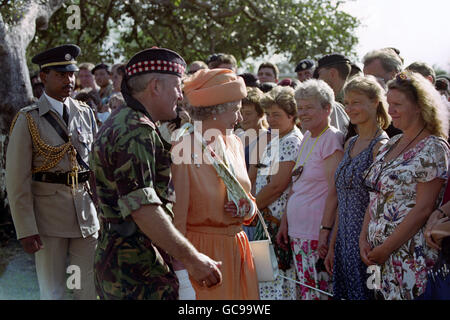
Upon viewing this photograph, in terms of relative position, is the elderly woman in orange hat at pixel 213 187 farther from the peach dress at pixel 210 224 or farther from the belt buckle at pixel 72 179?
the belt buckle at pixel 72 179

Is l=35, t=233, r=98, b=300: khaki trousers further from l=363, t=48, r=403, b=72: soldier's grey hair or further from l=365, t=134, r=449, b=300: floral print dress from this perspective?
l=363, t=48, r=403, b=72: soldier's grey hair

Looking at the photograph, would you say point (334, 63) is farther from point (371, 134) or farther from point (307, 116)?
point (371, 134)

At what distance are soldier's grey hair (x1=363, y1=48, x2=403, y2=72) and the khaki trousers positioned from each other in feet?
9.03

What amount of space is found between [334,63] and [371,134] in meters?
1.65

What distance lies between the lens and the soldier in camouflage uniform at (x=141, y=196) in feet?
8.56

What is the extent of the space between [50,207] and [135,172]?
6.70 feet

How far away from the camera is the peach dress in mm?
3268

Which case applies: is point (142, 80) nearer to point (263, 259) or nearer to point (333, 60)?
point (263, 259)

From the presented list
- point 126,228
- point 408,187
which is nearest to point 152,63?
point 126,228

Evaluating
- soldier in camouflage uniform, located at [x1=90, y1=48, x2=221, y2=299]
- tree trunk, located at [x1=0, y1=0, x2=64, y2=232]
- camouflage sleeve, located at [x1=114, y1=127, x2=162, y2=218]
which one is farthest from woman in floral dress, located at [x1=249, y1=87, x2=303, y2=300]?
tree trunk, located at [x1=0, y1=0, x2=64, y2=232]

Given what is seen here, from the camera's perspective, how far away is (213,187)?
3365 millimetres

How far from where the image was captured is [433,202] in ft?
11.2

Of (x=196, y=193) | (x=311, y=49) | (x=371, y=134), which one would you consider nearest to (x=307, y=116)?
(x=371, y=134)

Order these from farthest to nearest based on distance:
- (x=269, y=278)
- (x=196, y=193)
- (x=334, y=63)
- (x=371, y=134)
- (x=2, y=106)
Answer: (x=2, y=106), (x=334, y=63), (x=371, y=134), (x=269, y=278), (x=196, y=193)
